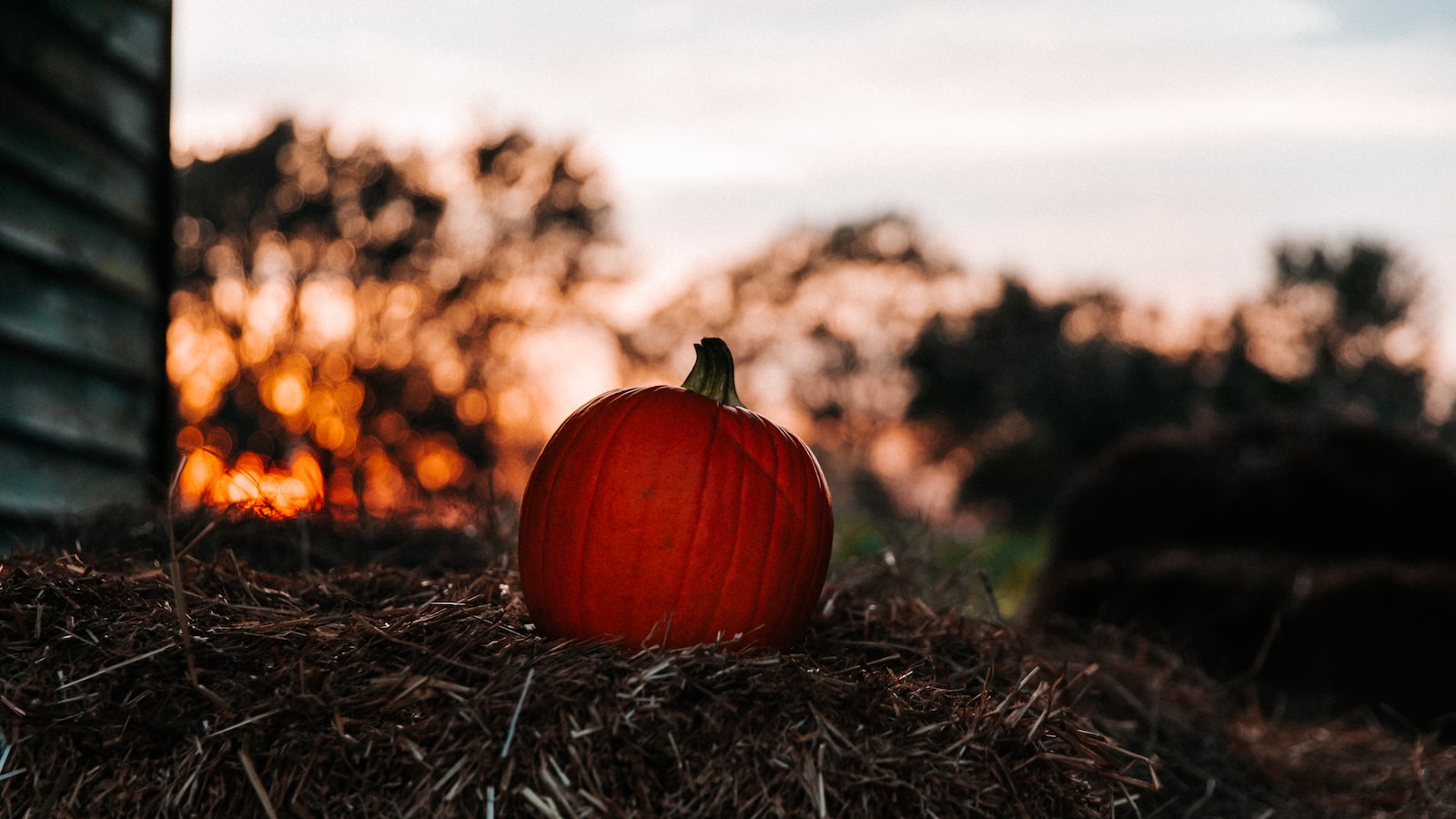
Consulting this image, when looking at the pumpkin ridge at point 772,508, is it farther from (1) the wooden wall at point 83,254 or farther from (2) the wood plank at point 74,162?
(2) the wood plank at point 74,162

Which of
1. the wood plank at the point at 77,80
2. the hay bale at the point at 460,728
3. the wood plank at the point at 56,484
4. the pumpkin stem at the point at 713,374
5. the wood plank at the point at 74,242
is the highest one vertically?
the wood plank at the point at 77,80

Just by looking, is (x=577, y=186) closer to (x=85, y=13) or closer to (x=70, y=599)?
(x=85, y=13)

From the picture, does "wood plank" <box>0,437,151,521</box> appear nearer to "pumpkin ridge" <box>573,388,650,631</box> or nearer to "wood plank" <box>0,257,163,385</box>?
"wood plank" <box>0,257,163,385</box>

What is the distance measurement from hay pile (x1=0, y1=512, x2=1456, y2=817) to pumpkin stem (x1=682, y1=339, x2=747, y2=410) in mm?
591

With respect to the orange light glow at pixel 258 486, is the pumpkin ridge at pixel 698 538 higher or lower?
higher

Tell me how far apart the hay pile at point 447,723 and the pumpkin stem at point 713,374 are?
59 cm

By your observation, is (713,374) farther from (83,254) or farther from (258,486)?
(83,254)

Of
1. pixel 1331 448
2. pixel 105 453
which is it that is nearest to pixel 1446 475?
pixel 1331 448

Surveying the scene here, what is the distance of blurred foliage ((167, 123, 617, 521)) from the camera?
18.8m

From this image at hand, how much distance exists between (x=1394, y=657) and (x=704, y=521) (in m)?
3.09

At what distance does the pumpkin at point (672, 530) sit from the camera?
1941 millimetres

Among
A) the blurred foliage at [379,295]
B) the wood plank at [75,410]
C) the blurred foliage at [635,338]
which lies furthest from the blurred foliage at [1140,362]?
the wood plank at [75,410]

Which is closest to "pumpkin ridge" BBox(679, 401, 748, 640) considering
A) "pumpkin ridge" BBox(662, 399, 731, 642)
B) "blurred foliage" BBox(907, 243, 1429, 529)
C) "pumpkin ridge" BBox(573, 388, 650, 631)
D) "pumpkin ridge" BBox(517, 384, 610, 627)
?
"pumpkin ridge" BBox(662, 399, 731, 642)

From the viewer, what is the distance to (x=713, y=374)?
2.15 meters
